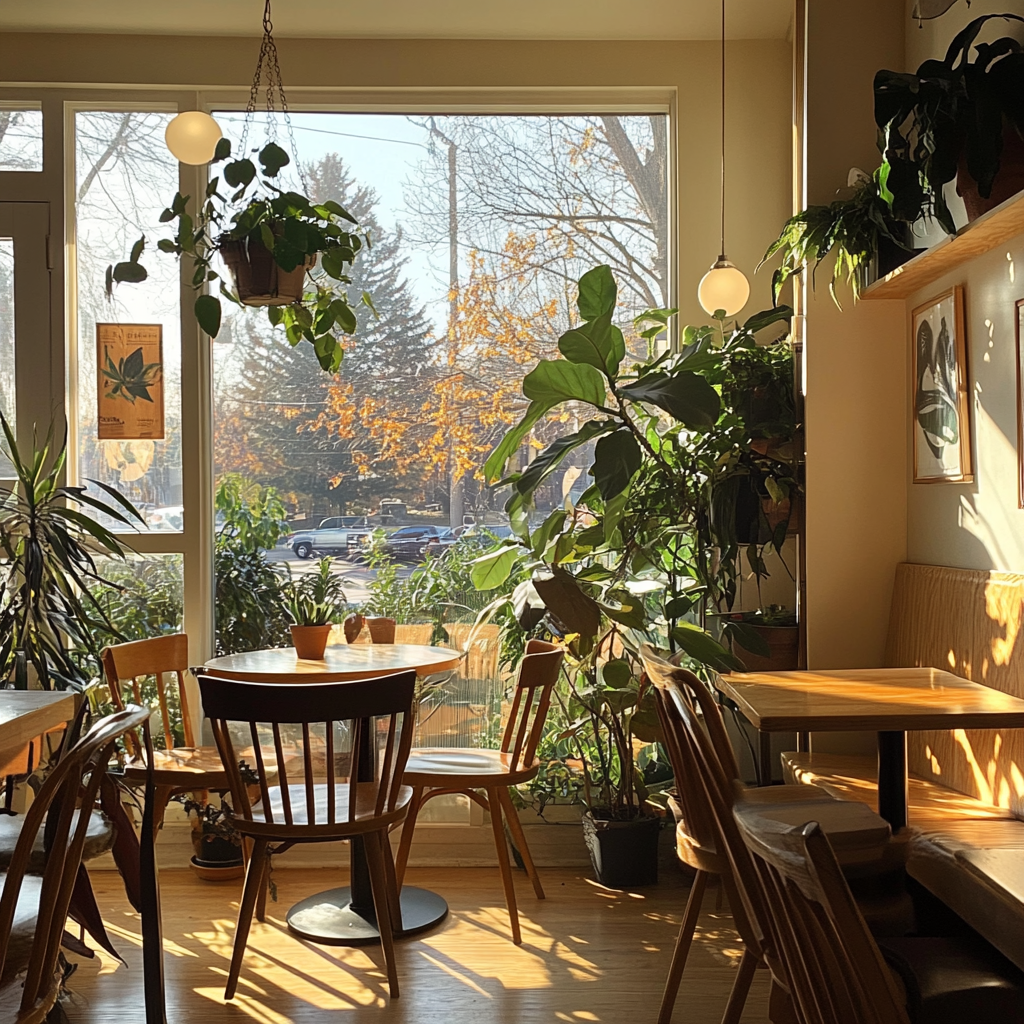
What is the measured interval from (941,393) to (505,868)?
2.02 metres

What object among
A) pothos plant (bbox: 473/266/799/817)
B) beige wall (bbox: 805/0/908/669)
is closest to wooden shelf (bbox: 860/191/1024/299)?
beige wall (bbox: 805/0/908/669)

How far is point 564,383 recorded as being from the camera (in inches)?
139

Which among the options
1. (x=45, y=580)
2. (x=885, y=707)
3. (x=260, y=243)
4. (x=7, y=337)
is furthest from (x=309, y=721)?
(x=7, y=337)

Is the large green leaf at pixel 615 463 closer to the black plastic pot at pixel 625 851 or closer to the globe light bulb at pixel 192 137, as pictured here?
the black plastic pot at pixel 625 851

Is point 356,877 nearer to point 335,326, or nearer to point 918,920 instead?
point 918,920

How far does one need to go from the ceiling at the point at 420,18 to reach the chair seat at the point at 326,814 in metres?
2.84

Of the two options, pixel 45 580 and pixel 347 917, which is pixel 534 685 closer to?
pixel 347 917

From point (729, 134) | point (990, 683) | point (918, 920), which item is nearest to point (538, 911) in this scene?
point (918, 920)

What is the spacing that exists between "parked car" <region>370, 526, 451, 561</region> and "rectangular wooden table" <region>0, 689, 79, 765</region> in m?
1.78

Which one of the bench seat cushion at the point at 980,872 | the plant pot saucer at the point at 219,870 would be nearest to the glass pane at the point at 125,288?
the plant pot saucer at the point at 219,870

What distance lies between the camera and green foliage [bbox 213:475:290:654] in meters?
4.29

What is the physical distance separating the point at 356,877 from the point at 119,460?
193 cm

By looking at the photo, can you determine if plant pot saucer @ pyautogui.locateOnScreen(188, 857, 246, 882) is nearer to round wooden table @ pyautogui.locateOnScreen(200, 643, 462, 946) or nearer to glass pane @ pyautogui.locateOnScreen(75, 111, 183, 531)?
round wooden table @ pyautogui.locateOnScreen(200, 643, 462, 946)

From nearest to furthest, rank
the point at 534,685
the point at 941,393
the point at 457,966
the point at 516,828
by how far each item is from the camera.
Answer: the point at 457,966 → the point at 941,393 → the point at 534,685 → the point at 516,828
